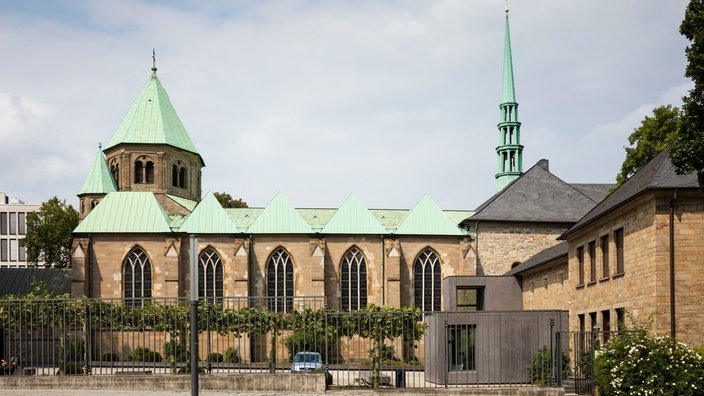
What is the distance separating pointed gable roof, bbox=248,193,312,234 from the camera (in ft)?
153

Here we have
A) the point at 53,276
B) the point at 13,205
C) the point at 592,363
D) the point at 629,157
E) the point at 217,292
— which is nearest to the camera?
the point at 592,363

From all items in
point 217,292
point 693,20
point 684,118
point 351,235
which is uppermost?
point 693,20

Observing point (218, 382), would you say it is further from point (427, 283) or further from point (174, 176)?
point (174, 176)

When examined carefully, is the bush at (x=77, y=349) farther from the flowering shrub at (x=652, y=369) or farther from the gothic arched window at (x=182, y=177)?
the gothic arched window at (x=182, y=177)

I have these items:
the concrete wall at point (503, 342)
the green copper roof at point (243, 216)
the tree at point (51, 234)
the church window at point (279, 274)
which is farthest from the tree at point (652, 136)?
the tree at point (51, 234)

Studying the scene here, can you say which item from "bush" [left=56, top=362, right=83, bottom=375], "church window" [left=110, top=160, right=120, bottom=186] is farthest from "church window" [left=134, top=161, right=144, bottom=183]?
"bush" [left=56, top=362, right=83, bottom=375]

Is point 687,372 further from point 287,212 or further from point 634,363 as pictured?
point 287,212

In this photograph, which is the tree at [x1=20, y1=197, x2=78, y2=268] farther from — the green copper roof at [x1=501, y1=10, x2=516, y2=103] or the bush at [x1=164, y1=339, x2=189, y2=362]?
the bush at [x1=164, y1=339, x2=189, y2=362]

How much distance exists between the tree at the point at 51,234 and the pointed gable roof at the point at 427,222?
29.3 metres

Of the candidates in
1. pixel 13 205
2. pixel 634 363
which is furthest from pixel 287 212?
pixel 13 205

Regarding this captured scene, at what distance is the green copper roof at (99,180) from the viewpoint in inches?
2113

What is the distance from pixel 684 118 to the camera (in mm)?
18203

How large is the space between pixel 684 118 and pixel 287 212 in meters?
31.7

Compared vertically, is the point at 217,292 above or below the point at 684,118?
below
